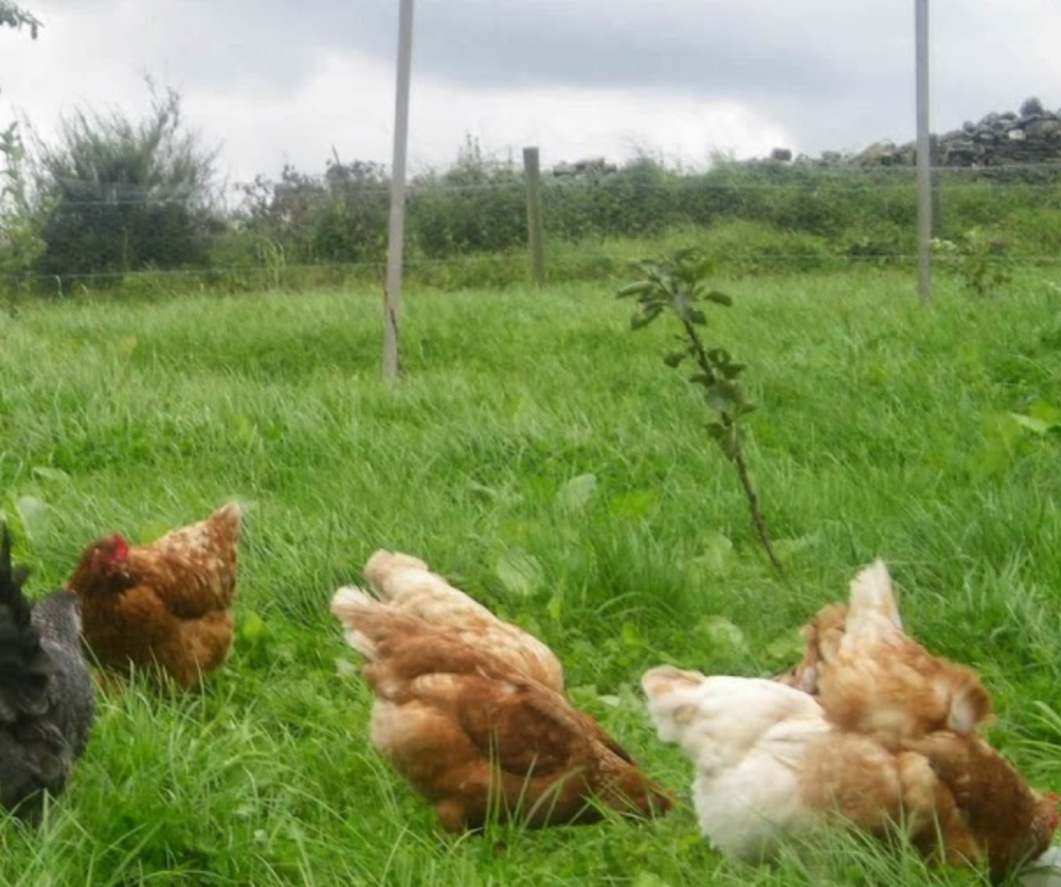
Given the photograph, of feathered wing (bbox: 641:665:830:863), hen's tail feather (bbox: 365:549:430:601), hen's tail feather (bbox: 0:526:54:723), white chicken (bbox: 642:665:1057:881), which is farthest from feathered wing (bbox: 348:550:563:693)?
hen's tail feather (bbox: 0:526:54:723)

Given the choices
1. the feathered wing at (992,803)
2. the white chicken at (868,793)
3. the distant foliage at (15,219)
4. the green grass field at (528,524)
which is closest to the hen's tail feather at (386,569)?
the green grass field at (528,524)

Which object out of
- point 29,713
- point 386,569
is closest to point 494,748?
point 386,569

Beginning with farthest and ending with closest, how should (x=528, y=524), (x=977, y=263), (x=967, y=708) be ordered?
(x=977, y=263) < (x=528, y=524) < (x=967, y=708)

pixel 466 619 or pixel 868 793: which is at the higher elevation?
pixel 466 619

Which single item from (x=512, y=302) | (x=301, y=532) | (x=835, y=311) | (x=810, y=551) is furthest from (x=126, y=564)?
(x=512, y=302)

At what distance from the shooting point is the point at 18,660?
377cm

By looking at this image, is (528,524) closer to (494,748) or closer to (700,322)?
(700,322)

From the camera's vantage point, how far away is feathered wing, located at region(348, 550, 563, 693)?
14.0 feet

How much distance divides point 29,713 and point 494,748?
1.07 metres

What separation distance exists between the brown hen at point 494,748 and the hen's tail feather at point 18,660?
815 millimetres

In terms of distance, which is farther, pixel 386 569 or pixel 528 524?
pixel 528 524

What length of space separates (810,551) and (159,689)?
7.16ft

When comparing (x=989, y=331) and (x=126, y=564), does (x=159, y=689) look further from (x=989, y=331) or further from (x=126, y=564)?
(x=989, y=331)

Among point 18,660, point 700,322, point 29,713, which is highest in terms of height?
point 700,322
